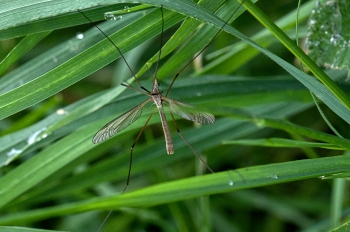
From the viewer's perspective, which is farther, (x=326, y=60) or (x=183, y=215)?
(x=183, y=215)

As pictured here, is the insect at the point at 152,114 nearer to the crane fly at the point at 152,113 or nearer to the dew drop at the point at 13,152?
the crane fly at the point at 152,113

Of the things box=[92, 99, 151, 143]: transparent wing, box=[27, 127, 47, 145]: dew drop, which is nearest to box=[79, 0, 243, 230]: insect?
box=[92, 99, 151, 143]: transparent wing

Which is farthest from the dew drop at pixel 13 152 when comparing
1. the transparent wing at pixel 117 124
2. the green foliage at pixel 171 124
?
the transparent wing at pixel 117 124

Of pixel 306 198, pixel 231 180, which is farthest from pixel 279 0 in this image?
pixel 231 180

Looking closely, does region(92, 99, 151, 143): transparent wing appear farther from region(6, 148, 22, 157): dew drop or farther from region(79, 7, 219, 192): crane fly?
region(6, 148, 22, 157): dew drop

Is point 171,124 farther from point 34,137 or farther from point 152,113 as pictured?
point 34,137

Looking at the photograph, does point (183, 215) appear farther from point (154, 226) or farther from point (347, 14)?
point (347, 14)
